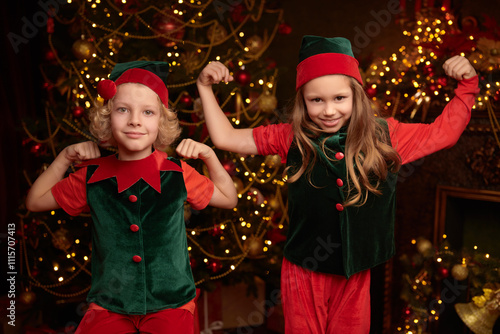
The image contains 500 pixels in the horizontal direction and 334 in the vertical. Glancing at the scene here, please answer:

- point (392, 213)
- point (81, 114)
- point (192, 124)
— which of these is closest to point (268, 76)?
point (192, 124)

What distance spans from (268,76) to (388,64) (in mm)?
722

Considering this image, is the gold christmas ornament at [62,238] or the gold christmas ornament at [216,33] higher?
the gold christmas ornament at [216,33]

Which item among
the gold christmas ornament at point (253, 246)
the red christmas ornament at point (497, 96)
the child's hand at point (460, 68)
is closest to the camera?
the child's hand at point (460, 68)

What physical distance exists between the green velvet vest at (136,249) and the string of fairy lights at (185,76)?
1.03 m

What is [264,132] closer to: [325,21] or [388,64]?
[388,64]

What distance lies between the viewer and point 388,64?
9.06 feet

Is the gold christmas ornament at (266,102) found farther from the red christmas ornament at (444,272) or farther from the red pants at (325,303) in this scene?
the red christmas ornament at (444,272)

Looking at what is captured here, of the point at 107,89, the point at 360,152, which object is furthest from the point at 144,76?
the point at 360,152

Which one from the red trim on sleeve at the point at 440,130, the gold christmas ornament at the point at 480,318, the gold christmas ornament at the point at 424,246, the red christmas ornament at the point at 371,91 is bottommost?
the gold christmas ornament at the point at 480,318

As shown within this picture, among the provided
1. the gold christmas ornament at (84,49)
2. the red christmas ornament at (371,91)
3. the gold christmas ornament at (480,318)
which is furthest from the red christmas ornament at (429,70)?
the gold christmas ornament at (84,49)

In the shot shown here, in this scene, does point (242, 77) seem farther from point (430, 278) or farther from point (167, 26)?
point (430, 278)

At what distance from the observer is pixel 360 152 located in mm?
1737

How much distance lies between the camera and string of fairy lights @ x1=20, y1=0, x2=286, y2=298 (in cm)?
262

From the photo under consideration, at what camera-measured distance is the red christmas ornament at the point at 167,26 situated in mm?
2625
